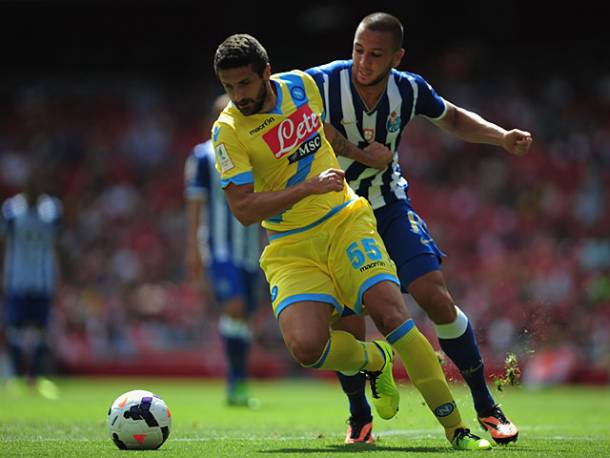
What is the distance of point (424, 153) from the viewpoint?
22828 mm

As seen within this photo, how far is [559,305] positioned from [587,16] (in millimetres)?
10065

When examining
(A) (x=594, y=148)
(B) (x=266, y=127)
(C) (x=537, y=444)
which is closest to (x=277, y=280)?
(B) (x=266, y=127)

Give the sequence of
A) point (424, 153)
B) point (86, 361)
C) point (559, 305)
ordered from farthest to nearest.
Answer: point (424, 153) < point (86, 361) < point (559, 305)

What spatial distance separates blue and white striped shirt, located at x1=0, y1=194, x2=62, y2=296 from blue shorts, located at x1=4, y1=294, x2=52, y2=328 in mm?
79

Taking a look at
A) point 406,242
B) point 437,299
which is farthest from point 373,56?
point 437,299

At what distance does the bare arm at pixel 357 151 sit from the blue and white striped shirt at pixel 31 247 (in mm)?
7549

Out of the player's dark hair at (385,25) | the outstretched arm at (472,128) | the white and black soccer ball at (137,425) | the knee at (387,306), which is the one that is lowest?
the white and black soccer ball at (137,425)

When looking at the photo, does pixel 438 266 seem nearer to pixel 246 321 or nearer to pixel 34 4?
pixel 246 321

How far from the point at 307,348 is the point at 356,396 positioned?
96 cm

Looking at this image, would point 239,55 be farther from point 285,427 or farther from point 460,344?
point 285,427

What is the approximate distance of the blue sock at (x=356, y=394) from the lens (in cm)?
678

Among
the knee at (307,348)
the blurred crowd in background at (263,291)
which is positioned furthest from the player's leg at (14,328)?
the knee at (307,348)

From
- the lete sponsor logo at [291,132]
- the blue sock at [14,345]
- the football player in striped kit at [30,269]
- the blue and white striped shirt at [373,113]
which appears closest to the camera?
the lete sponsor logo at [291,132]

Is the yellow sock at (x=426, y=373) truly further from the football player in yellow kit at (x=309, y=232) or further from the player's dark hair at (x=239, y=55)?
the player's dark hair at (x=239, y=55)
